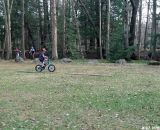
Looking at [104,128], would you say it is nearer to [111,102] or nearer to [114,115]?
[114,115]

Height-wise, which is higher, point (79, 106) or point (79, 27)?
point (79, 27)

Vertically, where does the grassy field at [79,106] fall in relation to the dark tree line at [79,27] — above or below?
below

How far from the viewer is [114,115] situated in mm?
8430

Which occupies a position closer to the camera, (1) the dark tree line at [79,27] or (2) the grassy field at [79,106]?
(2) the grassy field at [79,106]

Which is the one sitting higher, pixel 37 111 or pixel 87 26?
pixel 87 26

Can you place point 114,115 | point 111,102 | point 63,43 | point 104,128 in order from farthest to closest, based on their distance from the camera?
1. point 63,43
2. point 111,102
3. point 114,115
4. point 104,128

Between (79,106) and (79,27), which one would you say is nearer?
(79,106)

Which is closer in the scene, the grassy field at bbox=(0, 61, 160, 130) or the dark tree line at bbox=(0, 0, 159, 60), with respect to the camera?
the grassy field at bbox=(0, 61, 160, 130)

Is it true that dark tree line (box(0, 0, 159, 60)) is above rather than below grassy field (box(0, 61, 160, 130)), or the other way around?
above

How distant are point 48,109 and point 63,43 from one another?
27.5 m

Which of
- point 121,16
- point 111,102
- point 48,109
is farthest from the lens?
point 121,16

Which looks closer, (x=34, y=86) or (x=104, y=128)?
(x=104, y=128)

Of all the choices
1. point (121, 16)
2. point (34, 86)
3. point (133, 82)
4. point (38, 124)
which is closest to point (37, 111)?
point (38, 124)

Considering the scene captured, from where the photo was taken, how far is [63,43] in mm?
36438
